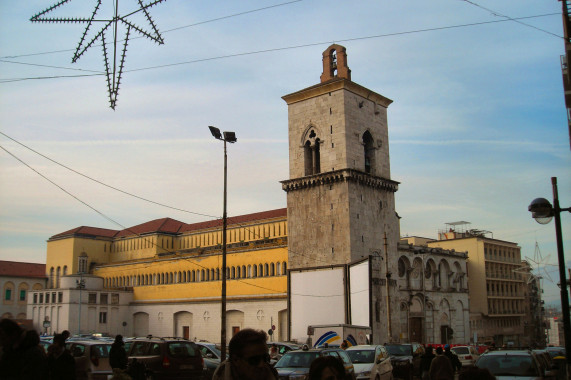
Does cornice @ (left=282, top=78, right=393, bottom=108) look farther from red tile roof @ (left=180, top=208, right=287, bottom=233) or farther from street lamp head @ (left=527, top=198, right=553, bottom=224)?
street lamp head @ (left=527, top=198, right=553, bottom=224)

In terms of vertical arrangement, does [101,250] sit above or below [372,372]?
above

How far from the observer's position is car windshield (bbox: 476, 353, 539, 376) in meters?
12.7

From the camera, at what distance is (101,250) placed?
80375 millimetres

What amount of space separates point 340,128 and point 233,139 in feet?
68.4

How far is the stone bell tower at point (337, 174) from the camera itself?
143 ft

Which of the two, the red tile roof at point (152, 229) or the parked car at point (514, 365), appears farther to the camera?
the red tile roof at point (152, 229)

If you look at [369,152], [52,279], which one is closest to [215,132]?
[369,152]

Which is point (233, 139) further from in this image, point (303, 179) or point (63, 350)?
point (303, 179)

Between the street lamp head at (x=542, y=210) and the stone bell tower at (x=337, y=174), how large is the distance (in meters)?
29.9

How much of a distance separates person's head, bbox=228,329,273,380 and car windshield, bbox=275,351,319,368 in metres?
12.5

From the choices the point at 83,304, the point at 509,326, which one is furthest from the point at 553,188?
the point at 509,326

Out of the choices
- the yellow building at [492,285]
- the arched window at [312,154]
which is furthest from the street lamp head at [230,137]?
the yellow building at [492,285]

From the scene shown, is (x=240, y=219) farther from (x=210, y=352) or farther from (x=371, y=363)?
(x=371, y=363)

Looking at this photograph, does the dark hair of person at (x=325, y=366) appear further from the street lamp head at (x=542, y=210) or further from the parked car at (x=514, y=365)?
the street lamp head at (x=542, y=210)
